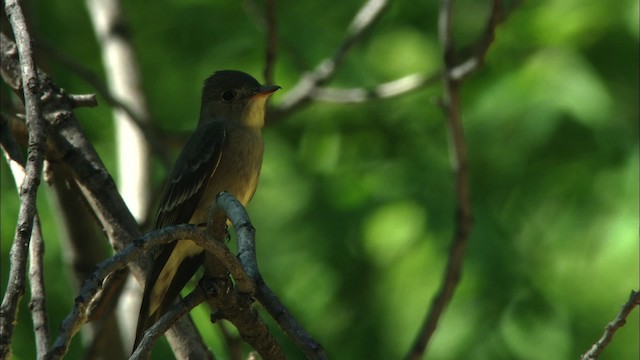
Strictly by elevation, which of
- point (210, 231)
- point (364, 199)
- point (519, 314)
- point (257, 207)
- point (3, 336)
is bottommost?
point (3, 336)

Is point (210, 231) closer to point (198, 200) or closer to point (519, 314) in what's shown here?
point (198, 200)

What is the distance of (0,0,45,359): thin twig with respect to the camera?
227 cm

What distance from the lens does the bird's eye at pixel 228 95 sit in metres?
5.31

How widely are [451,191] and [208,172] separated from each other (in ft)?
5.10

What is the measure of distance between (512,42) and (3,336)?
4258 millimetres

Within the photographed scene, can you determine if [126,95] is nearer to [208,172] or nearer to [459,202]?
[208,172]

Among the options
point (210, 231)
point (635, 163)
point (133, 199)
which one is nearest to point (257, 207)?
point (133, 199)

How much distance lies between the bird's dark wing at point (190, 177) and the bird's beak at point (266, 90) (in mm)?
281

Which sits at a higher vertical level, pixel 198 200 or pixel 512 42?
pixel 512 42

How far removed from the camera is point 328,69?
565 centimetres

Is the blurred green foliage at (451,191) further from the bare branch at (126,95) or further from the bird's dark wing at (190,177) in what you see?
the bird's dark wing at (190,177)

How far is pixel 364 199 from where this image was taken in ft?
18.7

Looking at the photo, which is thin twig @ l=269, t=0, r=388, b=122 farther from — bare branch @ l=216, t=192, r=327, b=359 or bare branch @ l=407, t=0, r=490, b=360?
bare branch @ l=216, t=192, r=327, b=359

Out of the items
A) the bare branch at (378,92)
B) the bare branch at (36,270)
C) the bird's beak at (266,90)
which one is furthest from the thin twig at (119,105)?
the bare branch at (36,270)
